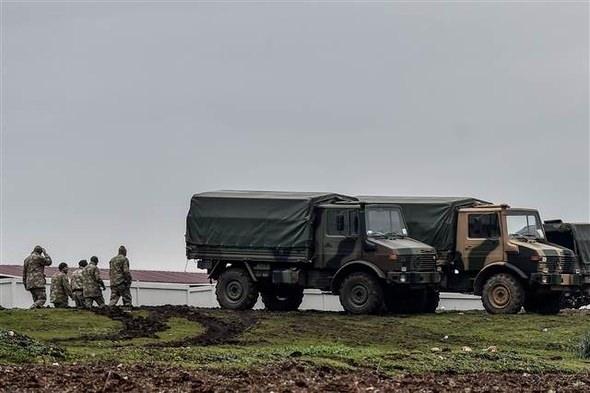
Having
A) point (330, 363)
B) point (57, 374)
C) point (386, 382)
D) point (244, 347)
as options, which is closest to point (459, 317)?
point (244, 347)

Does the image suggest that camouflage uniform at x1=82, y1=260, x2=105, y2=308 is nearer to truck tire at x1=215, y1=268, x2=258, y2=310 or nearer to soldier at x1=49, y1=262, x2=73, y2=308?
soldier at x1=49, y1=262, x2=73, y2=308

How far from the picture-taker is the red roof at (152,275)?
5372 cm

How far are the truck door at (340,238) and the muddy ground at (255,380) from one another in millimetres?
10903

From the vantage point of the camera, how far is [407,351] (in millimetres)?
27344

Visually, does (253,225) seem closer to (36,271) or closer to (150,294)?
(36,271)

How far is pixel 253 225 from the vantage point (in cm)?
3622

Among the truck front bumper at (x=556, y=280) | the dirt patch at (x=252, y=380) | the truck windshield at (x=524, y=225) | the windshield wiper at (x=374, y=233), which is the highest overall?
the truck windshield at (x=524, y=225)

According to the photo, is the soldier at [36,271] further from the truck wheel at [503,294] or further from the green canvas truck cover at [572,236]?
the green canvas truck cover at [572,236]

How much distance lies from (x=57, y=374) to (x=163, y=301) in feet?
77.8

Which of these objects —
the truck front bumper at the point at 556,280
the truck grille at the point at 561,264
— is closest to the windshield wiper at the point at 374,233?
the truck front bumper at the point at 556,280

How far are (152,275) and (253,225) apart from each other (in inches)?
886

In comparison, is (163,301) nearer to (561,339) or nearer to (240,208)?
(240,208)

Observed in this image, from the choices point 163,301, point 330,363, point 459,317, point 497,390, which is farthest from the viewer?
point 163,301

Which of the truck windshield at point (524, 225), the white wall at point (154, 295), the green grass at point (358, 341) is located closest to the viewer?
the green grass at point (358, 341)
